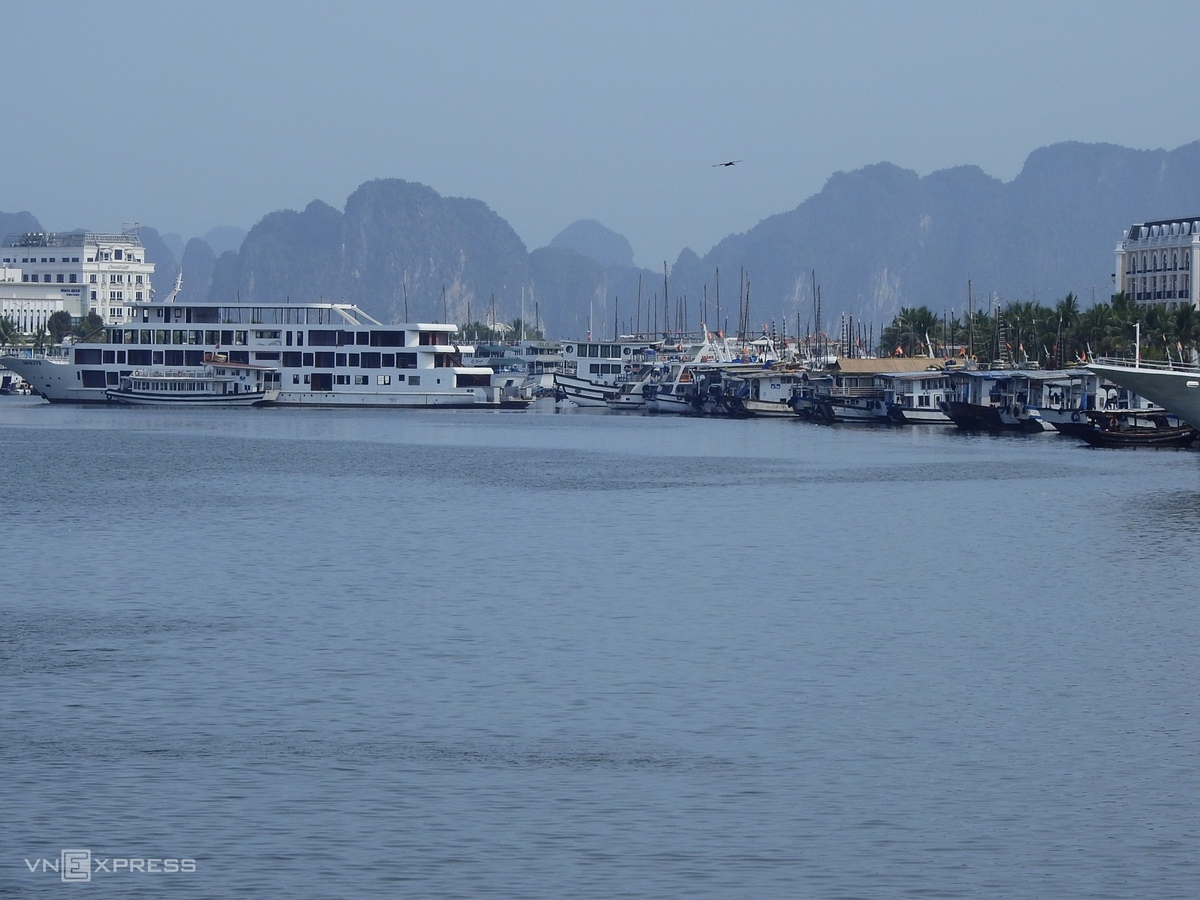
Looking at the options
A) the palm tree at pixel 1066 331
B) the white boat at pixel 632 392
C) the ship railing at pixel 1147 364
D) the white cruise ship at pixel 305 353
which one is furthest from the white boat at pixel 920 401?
the white cruise ship at pixel 305 353

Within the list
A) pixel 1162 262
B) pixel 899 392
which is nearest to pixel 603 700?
pixel 899 392

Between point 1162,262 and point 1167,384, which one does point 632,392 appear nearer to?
point 1162,262

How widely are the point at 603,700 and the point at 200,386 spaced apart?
137m

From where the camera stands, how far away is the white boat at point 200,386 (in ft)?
527

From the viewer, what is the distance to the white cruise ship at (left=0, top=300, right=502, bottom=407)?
162 m

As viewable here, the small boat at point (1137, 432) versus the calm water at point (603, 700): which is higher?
the small boat at point (1137, 432)

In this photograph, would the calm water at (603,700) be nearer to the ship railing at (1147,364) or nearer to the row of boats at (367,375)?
the ship railing at (1147,364)

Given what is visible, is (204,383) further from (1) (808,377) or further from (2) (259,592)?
(2) (259,592)

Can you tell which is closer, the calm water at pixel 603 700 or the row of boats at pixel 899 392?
the calm water at pixel 603 700

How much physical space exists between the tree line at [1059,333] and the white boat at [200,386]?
57174mm

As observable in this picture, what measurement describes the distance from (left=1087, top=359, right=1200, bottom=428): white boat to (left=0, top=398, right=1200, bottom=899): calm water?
30644 mm

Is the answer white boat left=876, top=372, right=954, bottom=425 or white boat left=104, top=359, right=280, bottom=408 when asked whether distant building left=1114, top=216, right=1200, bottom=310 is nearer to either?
white boat left=876, top=372, right=954, bottom=425

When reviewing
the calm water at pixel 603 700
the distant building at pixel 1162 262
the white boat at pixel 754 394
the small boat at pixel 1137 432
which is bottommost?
the calm water at pixel 603 700

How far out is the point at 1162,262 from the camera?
18700 centimetres
